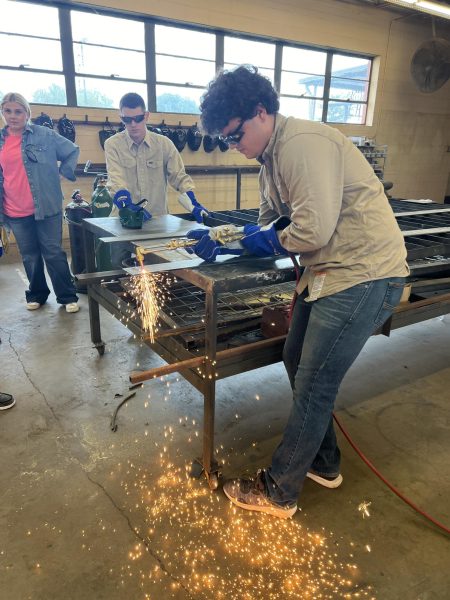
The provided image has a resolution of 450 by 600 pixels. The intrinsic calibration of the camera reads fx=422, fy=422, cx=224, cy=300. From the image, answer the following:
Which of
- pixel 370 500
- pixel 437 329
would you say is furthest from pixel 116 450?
pixel 437 329

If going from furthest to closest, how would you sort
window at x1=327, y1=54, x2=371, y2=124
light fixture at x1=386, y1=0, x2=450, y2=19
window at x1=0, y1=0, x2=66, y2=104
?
window at x1=327, y1=54, x2=371, y2=124, window at x1=0, y1=0, x2=66, y2=104, light fixture at x1=386, y1=0, x2=450, y2=19

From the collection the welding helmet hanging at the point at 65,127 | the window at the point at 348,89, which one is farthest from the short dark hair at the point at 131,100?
the window at the point at 348,89

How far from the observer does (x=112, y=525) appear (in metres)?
1.49

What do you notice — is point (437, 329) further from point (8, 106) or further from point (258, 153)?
point (8, 106)

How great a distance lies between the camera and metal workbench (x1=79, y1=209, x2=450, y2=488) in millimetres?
1519

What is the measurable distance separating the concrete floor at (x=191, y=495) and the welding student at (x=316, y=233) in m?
0.26

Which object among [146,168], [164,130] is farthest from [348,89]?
[146,168]

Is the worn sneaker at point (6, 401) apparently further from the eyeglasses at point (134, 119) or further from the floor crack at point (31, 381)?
the eyeglasses at point (134, 119)

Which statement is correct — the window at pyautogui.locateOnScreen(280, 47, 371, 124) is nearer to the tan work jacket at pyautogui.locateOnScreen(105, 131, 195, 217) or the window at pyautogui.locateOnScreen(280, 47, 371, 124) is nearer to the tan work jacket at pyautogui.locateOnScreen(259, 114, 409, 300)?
the tan work jacket at pyautogui.locateOnScreen(105, 131, 195, 217)

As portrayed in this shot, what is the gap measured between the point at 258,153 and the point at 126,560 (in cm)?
137

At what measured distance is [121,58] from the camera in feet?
17.9

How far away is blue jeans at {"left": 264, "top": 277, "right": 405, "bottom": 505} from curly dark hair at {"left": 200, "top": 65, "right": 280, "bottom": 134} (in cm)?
61

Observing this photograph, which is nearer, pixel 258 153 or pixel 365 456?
pixel 258 153

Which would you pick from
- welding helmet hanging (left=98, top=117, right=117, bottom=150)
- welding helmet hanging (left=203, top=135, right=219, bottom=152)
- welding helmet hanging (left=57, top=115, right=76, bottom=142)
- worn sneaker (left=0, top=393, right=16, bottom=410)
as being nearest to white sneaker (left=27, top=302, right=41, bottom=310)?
worn sneaker (left=0, top=393, right=16, bottom=410)
